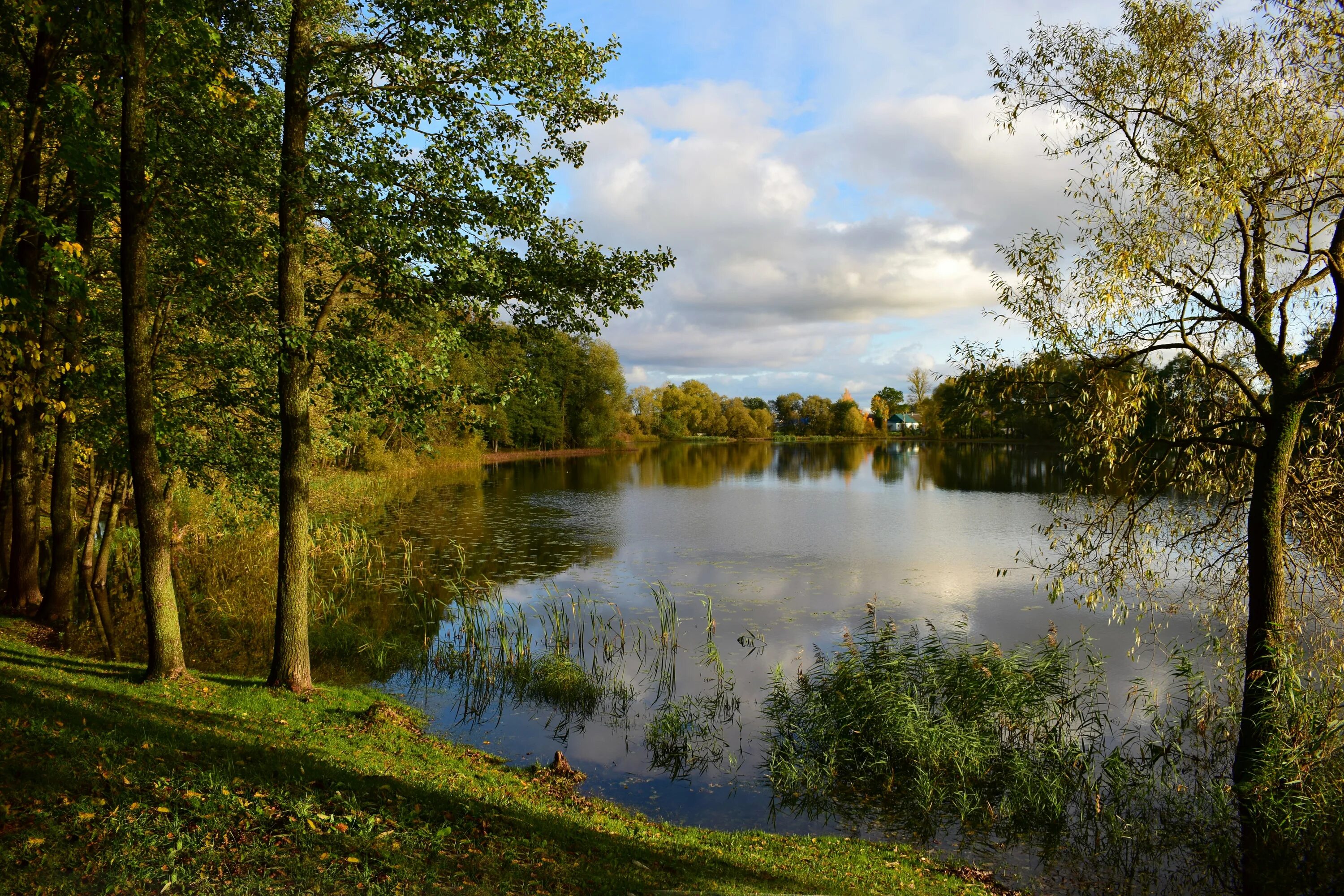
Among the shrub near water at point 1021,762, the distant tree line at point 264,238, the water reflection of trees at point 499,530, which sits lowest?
the shrub near water at point 1021,762

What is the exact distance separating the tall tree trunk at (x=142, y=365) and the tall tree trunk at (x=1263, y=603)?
490 inches

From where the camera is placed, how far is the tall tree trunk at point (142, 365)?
7777 millimetres

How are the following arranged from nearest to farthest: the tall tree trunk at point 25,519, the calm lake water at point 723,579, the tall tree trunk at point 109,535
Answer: the calm lake water at point 723,579 → the tall tree trunk at point 25,519 → the tall tree trunk at point 109,535

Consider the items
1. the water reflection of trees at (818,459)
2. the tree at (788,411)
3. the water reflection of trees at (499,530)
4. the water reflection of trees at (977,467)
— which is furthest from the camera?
the tree at (788,411)

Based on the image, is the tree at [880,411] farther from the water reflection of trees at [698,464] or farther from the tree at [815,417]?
the water reflection of trees at [698,464]

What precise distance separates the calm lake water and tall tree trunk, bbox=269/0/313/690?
263 centimetres

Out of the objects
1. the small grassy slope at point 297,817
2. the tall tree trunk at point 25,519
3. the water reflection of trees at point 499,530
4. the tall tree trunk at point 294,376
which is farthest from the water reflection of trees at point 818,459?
the small grassy slope at point 297,817

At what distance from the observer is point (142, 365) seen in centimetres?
838

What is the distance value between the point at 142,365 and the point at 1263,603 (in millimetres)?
13093

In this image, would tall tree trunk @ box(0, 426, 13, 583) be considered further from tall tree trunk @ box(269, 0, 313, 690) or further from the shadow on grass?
tall tree trunk @ box(269, 0, 313, 690)

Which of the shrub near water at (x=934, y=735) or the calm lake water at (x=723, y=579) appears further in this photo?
the calm lake water at (x=723, y=579)

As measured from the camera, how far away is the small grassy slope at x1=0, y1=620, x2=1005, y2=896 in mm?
4668

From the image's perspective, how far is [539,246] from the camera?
393 inches

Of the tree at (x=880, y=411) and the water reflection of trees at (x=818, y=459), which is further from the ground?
the tree at (x=880, y=411)
